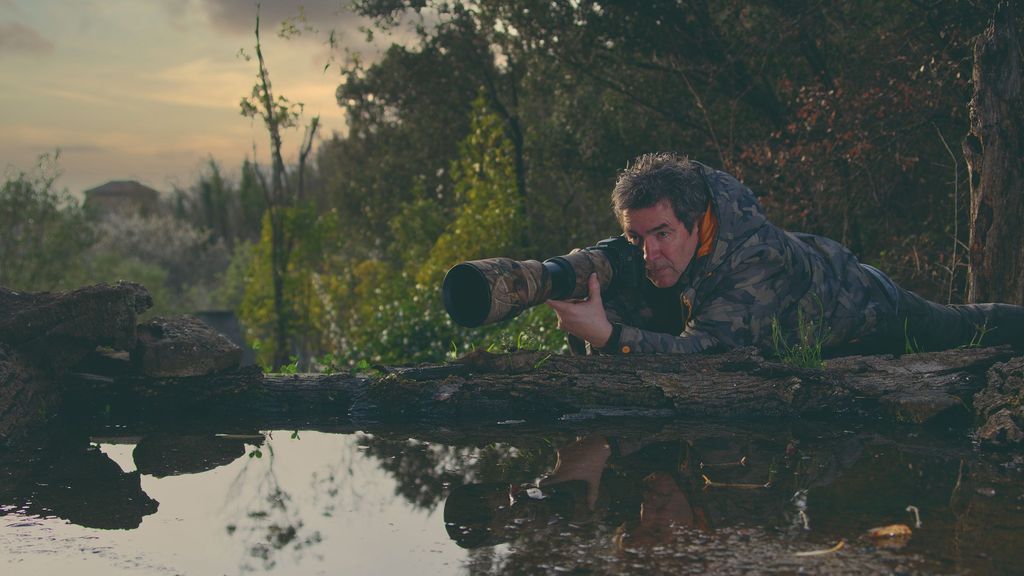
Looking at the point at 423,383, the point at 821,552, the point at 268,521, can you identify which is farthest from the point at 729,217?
the point at 268,521

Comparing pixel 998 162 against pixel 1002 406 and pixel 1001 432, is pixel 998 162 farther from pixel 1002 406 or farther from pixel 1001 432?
pixel 1001 432

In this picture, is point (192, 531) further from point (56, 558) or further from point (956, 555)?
point (956, 555)

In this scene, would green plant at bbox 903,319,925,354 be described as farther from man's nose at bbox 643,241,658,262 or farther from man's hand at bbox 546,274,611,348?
man's hand at bbox 546,274,611,348

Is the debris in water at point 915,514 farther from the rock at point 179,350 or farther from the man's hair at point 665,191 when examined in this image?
the rock at point 179,350

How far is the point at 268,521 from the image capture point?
344cm

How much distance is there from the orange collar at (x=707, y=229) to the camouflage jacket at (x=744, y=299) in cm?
3

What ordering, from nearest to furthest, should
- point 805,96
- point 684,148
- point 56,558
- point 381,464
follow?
point 56,558 < point 381,464 < point 805,96 < point 684,148

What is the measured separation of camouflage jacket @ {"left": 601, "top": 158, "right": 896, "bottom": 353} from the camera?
199 inches

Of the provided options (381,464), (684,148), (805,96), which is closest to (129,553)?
(381,464)

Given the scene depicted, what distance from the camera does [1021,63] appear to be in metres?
7.37

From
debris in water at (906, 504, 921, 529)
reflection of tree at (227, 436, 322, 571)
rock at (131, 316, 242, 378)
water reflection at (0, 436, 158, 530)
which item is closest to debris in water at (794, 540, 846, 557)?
debris in water at (906, 504, 921, 529)

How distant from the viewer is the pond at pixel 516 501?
2.89 metres

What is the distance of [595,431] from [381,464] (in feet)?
3.42

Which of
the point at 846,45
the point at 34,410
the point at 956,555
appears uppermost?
the point at 846,45
